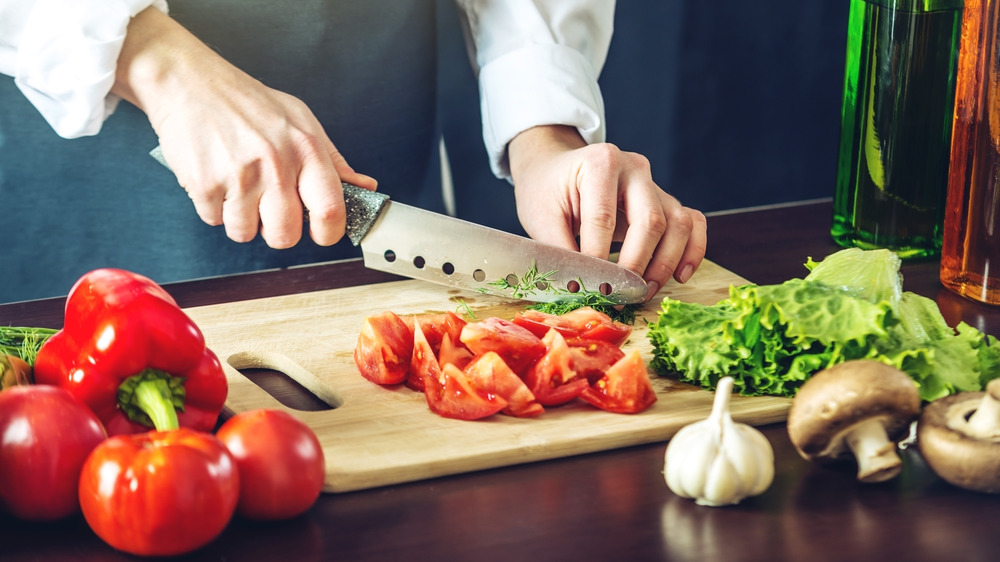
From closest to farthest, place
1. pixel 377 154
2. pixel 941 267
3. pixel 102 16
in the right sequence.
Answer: pixel 102 16 → pixel 941 267 → pixel 377 154

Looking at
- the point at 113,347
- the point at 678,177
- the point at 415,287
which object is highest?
the point at 113,347

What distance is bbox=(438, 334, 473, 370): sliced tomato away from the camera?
1237mm

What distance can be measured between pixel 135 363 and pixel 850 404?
68 centimetres

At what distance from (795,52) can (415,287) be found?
2168 mm

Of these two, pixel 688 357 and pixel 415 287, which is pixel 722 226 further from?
pixel 688 357

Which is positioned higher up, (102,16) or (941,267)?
(102,16)

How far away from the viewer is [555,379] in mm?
1177

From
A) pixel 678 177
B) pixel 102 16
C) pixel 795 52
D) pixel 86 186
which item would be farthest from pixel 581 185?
pixel 795 52

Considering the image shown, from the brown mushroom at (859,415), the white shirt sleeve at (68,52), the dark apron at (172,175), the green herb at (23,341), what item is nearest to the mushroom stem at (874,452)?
the brown mushroom at (859,415)

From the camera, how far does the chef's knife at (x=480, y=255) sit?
4.89ft

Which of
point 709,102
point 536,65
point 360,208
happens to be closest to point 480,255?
point 360,208

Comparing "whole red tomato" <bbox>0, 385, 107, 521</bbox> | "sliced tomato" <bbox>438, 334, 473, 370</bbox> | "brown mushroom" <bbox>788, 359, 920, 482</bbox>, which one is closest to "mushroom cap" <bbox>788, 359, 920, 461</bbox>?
"brown mushroom" <bbox>788, 359, 920, 482</bbox>

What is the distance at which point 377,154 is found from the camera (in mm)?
2119

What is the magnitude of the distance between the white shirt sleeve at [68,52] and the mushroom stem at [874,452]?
1088 millimetres
